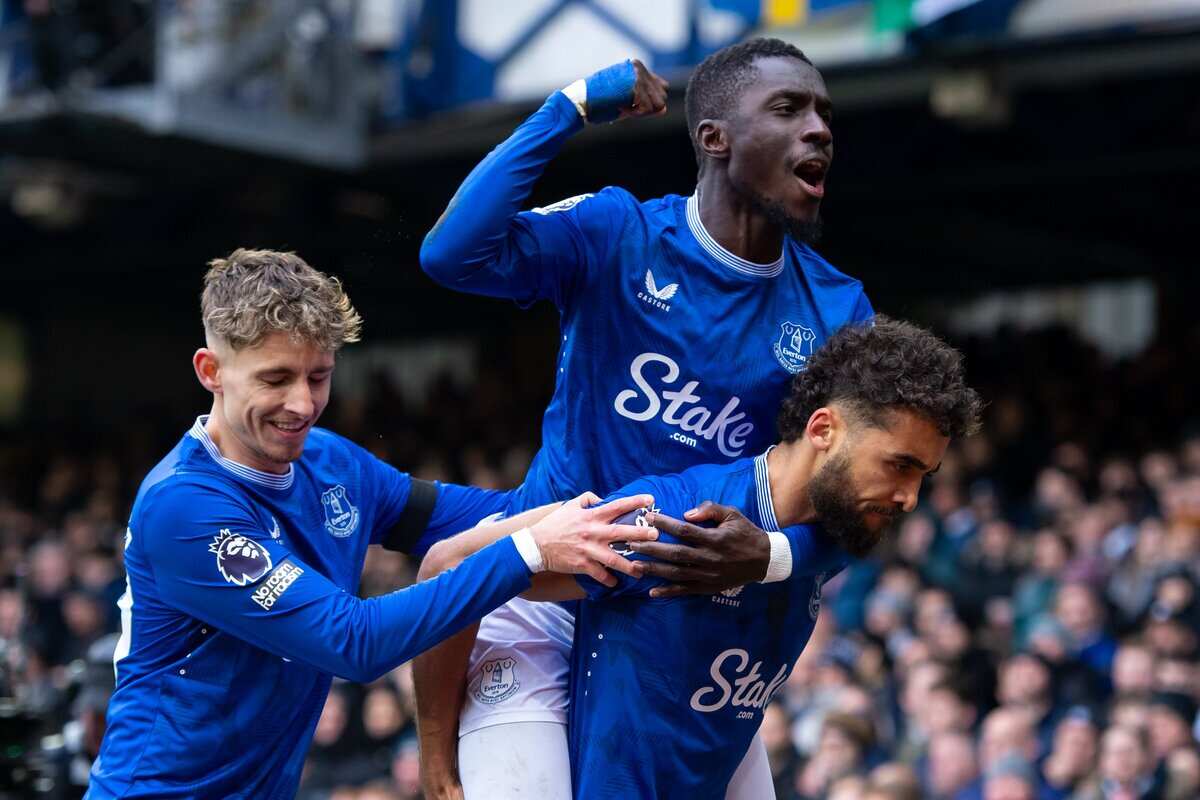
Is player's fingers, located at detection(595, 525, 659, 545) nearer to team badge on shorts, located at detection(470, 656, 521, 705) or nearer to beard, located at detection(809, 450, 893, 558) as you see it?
beard, located at detection(809, 450, 893, 558)

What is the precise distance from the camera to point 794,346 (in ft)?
13.9

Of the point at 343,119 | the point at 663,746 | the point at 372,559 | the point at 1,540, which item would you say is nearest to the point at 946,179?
the point at 343,119

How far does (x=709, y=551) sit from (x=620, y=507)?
0.22 meters

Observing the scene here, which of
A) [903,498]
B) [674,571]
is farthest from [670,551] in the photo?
[903,498]

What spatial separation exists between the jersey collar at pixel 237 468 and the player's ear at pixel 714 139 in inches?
52.7

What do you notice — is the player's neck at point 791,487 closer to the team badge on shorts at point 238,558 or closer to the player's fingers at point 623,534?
the player's fingers at point 623,534

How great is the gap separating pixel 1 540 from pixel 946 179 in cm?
957

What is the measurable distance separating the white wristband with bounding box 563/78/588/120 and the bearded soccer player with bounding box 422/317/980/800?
2.74 feet

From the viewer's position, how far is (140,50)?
13.8 meters

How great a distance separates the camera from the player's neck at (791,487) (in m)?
4.02

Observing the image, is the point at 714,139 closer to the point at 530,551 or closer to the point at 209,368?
the point at 530,551

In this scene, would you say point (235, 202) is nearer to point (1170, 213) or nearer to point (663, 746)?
point (1170, 213)

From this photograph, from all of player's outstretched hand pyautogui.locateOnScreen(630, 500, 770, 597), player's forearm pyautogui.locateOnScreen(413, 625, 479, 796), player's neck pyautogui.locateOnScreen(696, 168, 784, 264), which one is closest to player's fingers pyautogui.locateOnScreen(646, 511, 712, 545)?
player's outstretched hand pyautogui.locateOnScreen(630, 500, 770, 597)

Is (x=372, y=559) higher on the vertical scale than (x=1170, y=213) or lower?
lower
